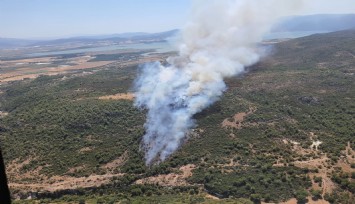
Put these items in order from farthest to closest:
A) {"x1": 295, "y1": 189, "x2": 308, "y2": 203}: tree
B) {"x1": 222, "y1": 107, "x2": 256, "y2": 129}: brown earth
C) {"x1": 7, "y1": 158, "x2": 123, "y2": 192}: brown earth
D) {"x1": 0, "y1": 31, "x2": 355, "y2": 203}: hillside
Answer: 1. {"x1": 222, "y1": 107, "x2": 256, "y2": 129}: brown earth
2. {"x1": 7, "y1": 158, "x2": 123, "y2": 192}: brown earth
3. {"x1": 0, "y1": 31, "x2": 355, "y2": 203}: hillside
4. {"x1": 295, "y1": 189, "x2": 308, "y2": 203}: tree

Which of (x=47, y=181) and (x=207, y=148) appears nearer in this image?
(x=47, y=181)

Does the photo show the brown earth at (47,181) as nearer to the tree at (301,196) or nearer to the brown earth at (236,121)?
the brown earth at (236,121)

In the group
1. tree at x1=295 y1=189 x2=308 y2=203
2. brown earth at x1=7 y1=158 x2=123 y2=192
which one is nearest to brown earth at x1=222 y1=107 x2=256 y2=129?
tree at x1=295 y1=189 x2=308 y2=203

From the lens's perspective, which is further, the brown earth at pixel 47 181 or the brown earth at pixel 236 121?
the brown earth at pixel 236 121

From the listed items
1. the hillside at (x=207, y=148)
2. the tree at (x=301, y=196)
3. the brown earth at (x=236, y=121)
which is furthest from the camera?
the brown earth at (x=236, y=121)

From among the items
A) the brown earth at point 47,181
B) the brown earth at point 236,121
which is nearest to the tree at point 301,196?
the brown earth at point 236,121

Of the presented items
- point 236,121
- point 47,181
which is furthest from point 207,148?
point 47,181

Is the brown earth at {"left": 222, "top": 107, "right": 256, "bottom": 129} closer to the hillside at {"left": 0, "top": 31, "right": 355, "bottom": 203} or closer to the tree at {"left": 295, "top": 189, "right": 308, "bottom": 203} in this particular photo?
the hillside at {"left": 0, "top": 31, "right": 355, "bottom": 203}

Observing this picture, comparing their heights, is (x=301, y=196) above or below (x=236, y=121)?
below

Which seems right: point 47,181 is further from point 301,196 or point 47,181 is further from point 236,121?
point 301,196
